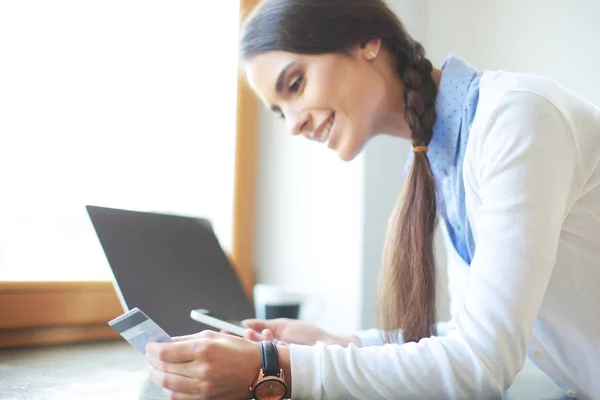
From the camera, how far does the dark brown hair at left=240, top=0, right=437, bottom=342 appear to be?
79 centimetres

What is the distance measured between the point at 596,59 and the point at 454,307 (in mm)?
560

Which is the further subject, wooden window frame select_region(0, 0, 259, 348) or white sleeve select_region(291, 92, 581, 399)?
wooden window frame select_region(0, 0, 259, 348)

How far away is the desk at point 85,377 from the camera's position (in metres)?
0.68

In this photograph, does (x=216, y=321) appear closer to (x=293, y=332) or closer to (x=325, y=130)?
(x=293, y=332)

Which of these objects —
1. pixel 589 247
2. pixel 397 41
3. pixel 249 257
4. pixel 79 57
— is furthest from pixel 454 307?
pixel 79 57

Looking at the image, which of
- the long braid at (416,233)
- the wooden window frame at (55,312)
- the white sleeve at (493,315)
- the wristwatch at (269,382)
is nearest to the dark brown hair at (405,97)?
the long braid at (416,233)

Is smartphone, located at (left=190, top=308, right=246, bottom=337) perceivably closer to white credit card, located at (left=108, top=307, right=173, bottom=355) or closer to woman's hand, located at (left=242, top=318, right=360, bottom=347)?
woman's hand, located at (left=242, top=318, right=360, bottom=347)

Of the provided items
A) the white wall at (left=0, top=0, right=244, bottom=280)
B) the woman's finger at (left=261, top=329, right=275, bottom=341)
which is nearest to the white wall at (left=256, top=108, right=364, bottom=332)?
the white wall at (left=0, top=0, right=244, bottom=280)

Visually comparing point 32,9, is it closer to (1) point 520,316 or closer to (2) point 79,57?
(2) point 79,57

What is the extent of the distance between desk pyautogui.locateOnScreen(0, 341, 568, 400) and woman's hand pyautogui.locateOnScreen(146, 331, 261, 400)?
0.13 metres

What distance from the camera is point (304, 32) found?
0.78 metres

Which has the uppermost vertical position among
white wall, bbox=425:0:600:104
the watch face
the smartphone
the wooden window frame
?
white wall, bbox=425:0:600:104

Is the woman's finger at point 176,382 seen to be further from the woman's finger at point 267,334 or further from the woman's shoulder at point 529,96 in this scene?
the woman's shoulder at point 529,96

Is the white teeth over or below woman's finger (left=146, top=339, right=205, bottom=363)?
over
